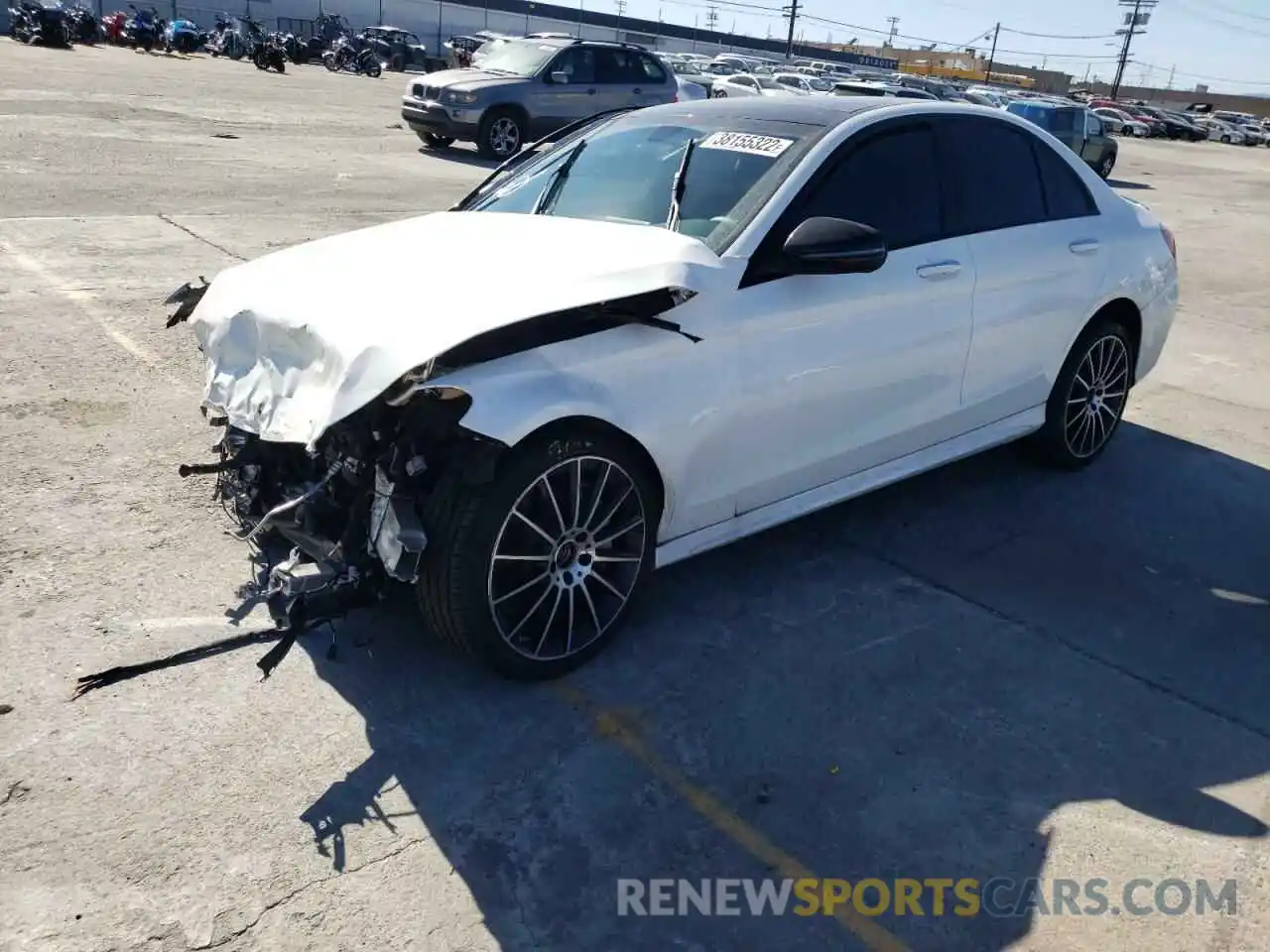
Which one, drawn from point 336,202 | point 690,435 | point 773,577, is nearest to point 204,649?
point 690,435

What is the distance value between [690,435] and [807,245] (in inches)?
A: 30.8

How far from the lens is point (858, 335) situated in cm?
414

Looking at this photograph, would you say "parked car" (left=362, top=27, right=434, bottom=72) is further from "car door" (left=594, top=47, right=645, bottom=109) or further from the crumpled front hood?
the crumpled front hood

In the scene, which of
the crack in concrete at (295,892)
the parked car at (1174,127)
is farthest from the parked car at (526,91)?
the parked car at (1174,127)

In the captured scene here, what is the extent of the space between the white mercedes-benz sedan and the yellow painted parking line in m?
0.27

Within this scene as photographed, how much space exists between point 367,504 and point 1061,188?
12.9ft

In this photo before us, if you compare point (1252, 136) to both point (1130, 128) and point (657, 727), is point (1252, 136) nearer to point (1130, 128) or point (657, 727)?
point (1130, 128)

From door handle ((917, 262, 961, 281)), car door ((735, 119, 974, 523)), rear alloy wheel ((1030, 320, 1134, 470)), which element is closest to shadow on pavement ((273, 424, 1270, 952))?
car door ((735, 119, 974, 523))

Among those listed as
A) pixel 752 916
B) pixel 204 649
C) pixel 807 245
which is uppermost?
pixel 807 245

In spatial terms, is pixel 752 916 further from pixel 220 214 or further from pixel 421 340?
pixel 220 214

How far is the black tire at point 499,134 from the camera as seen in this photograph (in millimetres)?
17391

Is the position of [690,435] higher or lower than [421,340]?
lower

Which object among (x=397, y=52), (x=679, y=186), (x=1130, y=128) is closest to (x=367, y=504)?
(x=679, y=186)

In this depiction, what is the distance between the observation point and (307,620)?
3.17m
